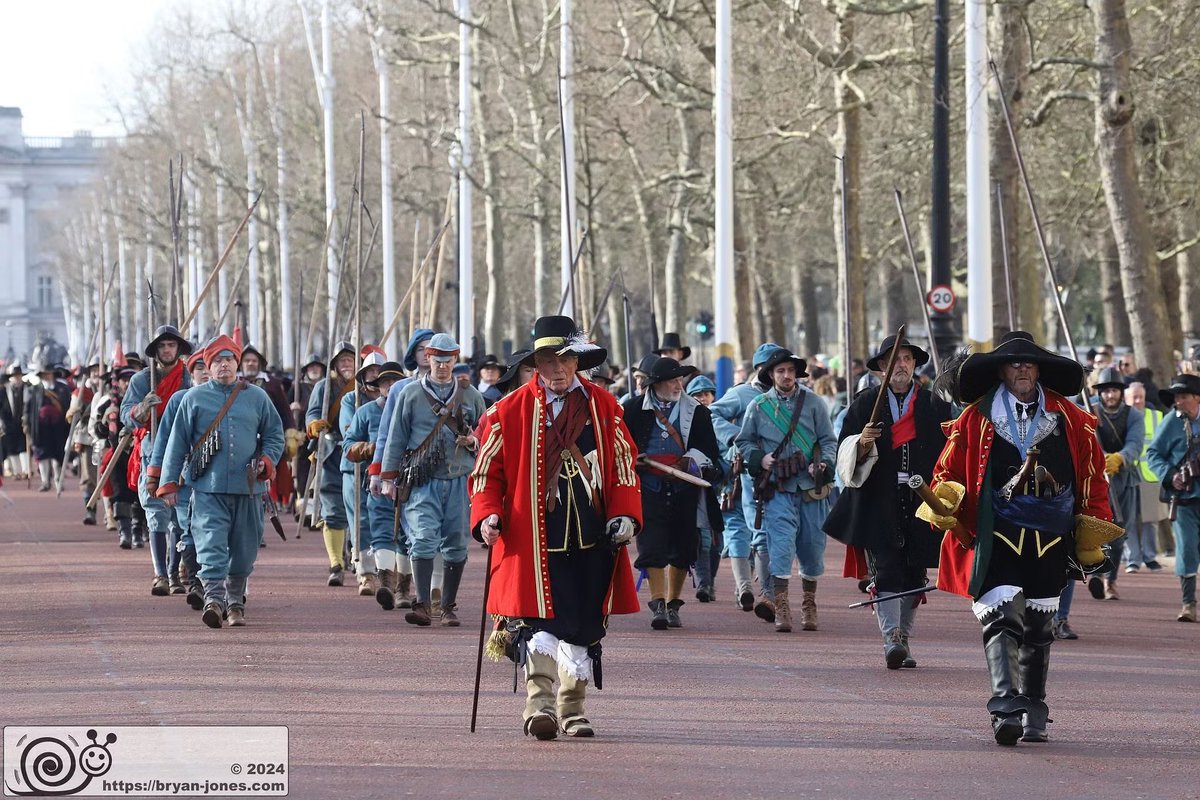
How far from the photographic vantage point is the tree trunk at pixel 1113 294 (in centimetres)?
A: 3491

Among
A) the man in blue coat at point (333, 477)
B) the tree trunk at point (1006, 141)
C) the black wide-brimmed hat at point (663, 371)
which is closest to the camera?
the black wide-brimmed hat at point (663, 371)

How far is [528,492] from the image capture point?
9.11 metres

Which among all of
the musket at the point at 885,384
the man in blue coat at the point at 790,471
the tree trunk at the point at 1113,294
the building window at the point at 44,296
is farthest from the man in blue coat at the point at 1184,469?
the building window at the point at 44,296

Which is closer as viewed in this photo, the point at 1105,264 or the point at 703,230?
the point at 1105,264

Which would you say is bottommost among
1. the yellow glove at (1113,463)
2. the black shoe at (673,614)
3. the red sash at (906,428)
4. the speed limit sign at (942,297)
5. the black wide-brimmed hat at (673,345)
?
the black shoe at (673,614)

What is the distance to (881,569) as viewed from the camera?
11.9m

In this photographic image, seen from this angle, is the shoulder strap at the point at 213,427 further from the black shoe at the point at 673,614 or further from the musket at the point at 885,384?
the musket at the point at 885,384

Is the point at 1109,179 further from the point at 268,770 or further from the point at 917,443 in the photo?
the point at 268,770

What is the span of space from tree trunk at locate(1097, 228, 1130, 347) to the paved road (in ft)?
65.9

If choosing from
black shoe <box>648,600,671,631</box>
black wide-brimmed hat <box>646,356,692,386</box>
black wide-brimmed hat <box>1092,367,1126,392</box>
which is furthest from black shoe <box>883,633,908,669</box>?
black wide-brimmed hat <box>1092,367,1126,392</box>

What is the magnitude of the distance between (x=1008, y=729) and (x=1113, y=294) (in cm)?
2752

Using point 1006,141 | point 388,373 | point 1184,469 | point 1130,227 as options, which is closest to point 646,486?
point 388,373

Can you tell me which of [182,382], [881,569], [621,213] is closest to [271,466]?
[182,382]

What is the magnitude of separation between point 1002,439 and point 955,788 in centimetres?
182
